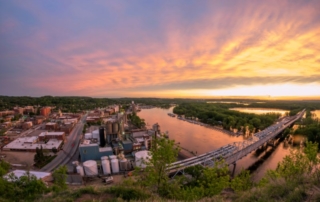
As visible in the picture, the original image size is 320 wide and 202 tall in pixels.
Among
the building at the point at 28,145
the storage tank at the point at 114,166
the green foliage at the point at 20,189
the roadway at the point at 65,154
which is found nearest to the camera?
the green foliage at the point at 20,189

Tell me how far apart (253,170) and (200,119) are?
24132 mm

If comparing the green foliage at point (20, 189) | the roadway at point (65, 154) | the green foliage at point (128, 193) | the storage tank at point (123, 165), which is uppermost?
the green foliage at point (128, 193)

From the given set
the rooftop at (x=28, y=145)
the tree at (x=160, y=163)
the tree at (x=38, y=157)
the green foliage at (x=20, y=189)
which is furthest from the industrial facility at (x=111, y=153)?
the green foliage at (x=20, y=189)

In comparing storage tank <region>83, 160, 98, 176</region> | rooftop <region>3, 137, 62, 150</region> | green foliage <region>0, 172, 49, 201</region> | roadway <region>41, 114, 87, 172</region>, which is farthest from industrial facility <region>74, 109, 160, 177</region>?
green foliage <region>0, 172, 49, 201</region>

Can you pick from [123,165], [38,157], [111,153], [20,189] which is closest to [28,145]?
[38,157]

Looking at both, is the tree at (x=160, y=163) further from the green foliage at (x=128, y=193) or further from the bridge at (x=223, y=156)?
the bridge at (x=223, y=156)

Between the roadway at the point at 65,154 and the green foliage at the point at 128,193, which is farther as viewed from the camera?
the roadway at the point at 65,154

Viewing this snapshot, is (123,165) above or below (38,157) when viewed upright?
below

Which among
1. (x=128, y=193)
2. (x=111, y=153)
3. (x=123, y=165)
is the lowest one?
(x=123, y=165)

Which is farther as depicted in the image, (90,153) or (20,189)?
(90,153)

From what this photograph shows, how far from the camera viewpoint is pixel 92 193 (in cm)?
434

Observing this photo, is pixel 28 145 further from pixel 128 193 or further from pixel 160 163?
pixel 128 193

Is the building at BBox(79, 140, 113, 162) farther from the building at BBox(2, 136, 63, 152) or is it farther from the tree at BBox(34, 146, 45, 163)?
the building at BBox(2, 136, 63, 152)

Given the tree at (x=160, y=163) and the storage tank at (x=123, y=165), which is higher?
the tree at (x=160, y=163)
